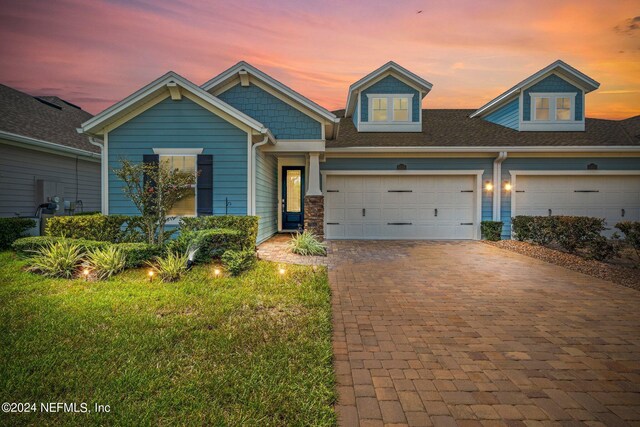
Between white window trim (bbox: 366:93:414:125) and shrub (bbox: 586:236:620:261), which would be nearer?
shrub (bbox: 586:236:620:261)

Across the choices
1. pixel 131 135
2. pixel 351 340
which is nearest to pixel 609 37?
pixel 351 340

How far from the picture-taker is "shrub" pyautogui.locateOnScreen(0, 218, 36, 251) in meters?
7.96

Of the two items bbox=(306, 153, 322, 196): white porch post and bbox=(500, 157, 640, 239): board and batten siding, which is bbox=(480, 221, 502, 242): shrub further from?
bbox=(306, 153, 322, 196): white porch post

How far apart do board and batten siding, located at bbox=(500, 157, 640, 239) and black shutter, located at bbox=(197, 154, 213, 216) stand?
1029 centimetres

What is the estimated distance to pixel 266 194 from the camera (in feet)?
35.5

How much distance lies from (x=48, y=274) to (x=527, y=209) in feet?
46.4

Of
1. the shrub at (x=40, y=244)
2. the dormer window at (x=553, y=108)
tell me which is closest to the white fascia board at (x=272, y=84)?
the shrub at (x=40, y=244)

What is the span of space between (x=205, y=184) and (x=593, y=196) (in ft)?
44.8

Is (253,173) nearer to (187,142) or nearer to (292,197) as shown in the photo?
(187,142)

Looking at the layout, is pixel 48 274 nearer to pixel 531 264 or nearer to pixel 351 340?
pixel 351 340

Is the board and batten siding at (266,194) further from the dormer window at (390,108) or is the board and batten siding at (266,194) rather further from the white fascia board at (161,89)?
the dormer window at (390,108)

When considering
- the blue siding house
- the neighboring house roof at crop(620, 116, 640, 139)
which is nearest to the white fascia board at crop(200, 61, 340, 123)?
the blue siding house

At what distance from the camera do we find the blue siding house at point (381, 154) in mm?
8992

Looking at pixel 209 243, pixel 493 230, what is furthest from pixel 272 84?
pixel 493 230
